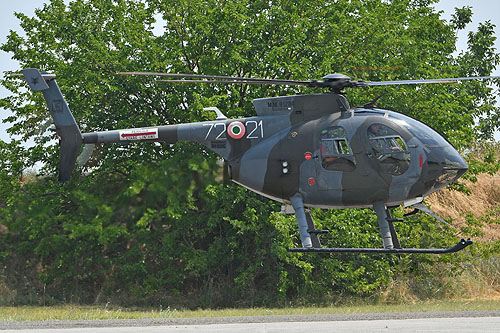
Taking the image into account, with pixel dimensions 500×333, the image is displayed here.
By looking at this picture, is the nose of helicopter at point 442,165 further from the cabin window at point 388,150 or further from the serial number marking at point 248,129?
the serial number marking at point 248,129

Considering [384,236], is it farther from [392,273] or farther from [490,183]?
[490,183]

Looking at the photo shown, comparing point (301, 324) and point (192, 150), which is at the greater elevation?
point (192, 150)

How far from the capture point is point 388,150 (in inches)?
583

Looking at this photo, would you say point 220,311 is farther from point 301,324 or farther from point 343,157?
point 343,157

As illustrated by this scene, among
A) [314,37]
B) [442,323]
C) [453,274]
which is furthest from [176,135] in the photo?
[453,274]

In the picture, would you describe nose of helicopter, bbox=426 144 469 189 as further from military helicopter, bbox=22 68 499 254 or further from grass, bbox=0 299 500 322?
grass, bbox=0 299 500 322

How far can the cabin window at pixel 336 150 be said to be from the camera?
48.9 feet

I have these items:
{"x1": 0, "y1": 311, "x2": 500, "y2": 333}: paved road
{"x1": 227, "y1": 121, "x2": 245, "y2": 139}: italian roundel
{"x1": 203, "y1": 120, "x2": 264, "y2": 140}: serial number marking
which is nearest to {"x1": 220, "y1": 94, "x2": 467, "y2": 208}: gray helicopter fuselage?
{"x1": 203, "y1": 120, "x2": 264, "y2": 140}: serial number marking

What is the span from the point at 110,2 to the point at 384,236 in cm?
1775

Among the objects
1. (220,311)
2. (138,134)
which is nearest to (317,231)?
(138,134)

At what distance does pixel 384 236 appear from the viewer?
14.8 m

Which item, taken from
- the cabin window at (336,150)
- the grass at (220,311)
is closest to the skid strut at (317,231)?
the cabin window at (336,150)

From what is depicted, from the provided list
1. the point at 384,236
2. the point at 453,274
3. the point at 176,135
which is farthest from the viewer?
the point at 453,274

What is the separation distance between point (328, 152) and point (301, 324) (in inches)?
182
